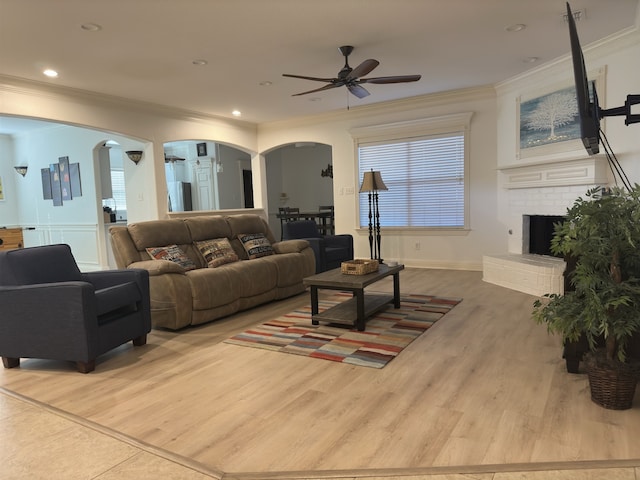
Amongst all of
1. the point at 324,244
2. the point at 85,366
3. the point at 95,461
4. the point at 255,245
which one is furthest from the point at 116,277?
the point at 324,244

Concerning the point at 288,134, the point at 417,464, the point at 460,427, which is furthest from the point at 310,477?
the point at 288,134

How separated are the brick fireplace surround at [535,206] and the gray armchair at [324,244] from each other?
76.7 inches

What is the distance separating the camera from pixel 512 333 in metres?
3.48

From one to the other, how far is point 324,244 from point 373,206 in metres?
1.59

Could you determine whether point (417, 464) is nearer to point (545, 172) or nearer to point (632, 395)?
point (632, 395)

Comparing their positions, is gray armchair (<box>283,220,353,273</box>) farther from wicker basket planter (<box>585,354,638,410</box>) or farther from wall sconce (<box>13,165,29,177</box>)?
wall sconce (<box>13,165,29,177</box>)

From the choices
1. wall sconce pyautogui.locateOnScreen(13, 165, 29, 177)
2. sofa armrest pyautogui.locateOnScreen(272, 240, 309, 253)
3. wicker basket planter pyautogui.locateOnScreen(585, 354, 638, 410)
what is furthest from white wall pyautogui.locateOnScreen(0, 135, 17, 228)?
wicker basket planter pyautogui.locateOnScreen(585, 354, 638, 410)

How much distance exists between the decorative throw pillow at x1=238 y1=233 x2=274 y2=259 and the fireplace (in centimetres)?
339

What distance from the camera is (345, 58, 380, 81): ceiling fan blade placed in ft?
12.1

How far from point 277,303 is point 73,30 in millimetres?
3187

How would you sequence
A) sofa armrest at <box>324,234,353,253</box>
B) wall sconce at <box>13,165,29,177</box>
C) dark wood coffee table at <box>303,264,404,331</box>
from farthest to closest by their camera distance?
1. wall sconce at <box>13,165,29,177</box>
2. sofa armrest at <box>324,234,353,253</box>
3. dark wood coffee table at <box>303,264,404,331</box>

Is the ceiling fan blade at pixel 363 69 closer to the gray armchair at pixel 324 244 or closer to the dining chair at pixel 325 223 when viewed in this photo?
the gray armchair at pixel 324 244

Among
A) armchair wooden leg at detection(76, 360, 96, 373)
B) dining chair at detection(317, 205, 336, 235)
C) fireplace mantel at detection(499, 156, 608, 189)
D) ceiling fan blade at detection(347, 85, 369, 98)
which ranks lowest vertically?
armchair wooden leg at detection(76, 360, 96, 373)

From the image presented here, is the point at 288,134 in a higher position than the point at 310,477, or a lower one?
higher
